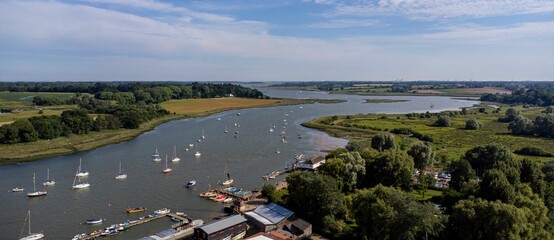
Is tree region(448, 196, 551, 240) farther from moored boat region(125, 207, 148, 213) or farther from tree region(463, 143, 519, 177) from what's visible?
moored boat region(125, 207, 148, 213)

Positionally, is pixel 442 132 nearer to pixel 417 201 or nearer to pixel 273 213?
pixel 417 201

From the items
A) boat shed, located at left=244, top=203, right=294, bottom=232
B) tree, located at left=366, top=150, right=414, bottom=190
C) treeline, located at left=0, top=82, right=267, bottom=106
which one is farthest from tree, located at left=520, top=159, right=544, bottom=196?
treeline, located at left=0, top=82, right=267, bottom=106

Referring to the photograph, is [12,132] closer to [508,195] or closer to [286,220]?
[286,220]

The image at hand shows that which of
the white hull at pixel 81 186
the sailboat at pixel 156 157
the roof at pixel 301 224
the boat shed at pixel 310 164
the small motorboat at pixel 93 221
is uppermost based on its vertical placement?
the boat shed at pixel 310 164

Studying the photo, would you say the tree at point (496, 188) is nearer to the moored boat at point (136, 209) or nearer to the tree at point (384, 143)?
the tree at point (384, 143)

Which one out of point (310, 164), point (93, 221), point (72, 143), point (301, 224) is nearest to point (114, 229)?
point (93, 221)

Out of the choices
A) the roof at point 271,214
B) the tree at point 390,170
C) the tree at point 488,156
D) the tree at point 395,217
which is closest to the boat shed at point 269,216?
the roof at point 271,214
